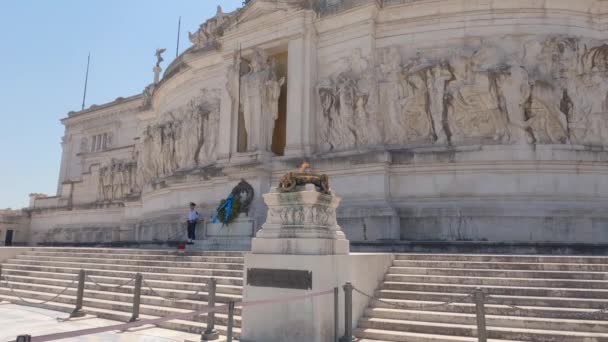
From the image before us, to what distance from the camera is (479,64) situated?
1852 centimetres

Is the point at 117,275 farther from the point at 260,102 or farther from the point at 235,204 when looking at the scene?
the point at 260,102

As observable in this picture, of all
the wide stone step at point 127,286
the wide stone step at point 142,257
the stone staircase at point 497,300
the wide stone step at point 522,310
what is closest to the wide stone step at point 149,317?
the wide stone step at point 127,286

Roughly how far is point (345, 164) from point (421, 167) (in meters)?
2.90

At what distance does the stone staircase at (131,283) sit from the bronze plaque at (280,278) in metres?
1.45

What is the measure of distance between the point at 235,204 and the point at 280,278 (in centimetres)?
1119

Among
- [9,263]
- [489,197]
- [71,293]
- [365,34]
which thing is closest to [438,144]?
[489,197]

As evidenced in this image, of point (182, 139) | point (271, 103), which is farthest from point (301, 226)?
point (182, 139)

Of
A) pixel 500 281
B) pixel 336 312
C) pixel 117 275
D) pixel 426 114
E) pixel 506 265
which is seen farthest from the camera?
pixel 426 114

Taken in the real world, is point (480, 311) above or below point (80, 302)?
above

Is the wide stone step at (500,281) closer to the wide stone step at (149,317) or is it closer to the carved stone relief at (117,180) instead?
the wide stone step at (149,317)

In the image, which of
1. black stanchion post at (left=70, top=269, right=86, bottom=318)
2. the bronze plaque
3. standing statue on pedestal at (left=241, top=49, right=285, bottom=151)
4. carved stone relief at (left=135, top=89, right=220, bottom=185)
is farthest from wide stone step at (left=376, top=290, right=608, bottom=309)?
carved stone relief at (left=135, top=89, right=220, bottom=185)

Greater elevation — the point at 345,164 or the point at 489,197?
the point at 345,164

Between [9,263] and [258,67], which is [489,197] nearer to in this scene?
[258,67]

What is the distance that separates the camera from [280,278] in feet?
29.6
